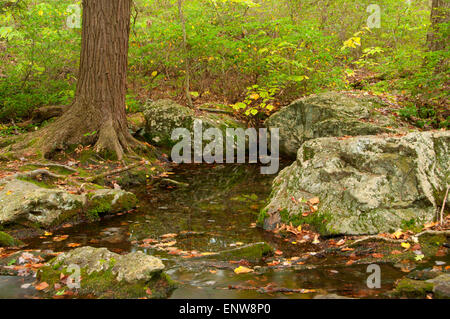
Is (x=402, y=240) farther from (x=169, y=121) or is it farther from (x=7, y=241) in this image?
(x=169, y=121)

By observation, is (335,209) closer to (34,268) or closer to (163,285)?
(163,285)

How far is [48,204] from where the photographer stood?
536 cm

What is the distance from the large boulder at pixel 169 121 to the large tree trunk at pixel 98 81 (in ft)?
8.24

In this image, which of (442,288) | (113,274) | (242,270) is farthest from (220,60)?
(442,288)

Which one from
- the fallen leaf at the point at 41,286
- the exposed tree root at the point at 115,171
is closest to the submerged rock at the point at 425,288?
the fallen leaf at the point at 41,286

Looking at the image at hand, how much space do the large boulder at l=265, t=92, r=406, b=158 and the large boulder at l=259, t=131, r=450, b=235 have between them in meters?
3.74

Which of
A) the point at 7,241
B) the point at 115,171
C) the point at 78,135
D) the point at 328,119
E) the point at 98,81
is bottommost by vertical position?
the point at 7,241

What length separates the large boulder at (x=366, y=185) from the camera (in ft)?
15.4

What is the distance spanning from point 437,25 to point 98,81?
8.06 metres

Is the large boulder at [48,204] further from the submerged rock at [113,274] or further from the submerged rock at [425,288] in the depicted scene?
the submerged rock at [425,288]

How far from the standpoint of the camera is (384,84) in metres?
11.4

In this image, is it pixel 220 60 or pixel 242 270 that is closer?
pixel 242 270

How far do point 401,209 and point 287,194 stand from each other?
157 cm

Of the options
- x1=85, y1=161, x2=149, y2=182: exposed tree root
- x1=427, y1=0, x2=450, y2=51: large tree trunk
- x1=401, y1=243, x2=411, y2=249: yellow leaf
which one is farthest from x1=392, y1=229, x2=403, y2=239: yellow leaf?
x1=427, y1=0, x2=450, y2=51: large tree trunk
